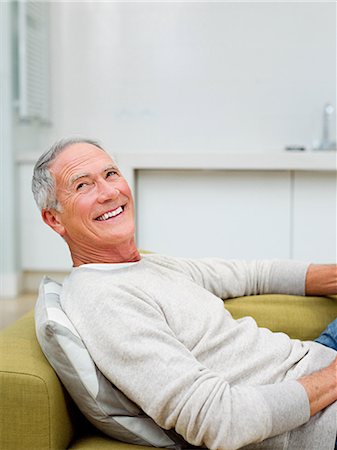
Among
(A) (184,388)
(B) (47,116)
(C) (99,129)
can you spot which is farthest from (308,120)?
(A) (184,388)

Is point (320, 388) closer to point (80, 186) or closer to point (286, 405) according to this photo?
point (286, 405)

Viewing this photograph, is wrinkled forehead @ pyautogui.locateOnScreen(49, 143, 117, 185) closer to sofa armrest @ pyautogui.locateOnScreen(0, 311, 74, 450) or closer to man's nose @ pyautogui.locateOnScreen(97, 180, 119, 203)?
man's nose @ pyautogui.locateOnScreen(97, 180, 119, 203)

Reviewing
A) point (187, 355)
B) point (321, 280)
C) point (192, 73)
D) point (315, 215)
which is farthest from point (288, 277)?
point (192, 73)

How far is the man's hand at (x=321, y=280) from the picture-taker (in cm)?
199

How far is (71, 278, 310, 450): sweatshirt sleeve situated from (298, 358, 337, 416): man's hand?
3 cm

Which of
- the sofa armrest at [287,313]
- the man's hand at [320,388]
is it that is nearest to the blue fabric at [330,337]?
the sofa armrest at [287,313]

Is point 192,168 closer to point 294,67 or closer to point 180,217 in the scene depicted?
point 180,217

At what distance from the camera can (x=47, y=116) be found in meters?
4.75

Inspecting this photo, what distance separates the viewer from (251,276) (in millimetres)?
2008

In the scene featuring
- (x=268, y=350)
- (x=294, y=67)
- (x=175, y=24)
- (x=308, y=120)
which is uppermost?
(x=175, y=24)

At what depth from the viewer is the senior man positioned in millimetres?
1378

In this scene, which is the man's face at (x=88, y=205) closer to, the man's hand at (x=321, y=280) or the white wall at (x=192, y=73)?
the man's hand at (x=321, y=280)

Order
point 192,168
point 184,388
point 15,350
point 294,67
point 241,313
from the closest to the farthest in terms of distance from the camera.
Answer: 1. point 184,388
2. point 15,350
3. point 241,313
4. point 192,168
5. point 294,67

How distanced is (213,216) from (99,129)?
3.66 ft
